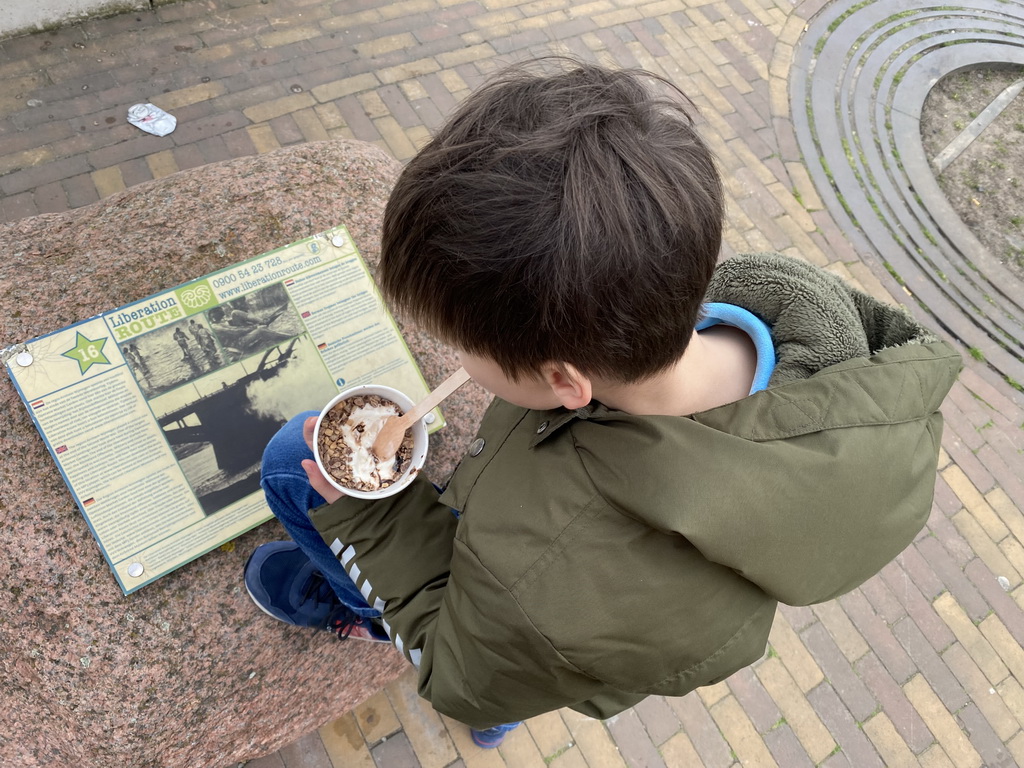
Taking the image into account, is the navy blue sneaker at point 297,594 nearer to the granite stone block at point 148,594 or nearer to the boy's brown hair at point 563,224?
the granite stone block at point 148,594

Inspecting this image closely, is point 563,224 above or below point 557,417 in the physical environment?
above

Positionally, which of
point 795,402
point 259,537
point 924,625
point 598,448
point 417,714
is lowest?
point 417,714

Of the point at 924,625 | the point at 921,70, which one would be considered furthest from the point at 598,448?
the point at 921,70

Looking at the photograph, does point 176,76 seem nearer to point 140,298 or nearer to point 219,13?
point 219,13

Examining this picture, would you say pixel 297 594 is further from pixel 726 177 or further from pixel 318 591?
pixel 726 177

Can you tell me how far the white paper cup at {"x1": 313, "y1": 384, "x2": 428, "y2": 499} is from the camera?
1.42 m

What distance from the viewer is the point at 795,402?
3.42 ft

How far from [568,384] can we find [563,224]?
0.93 ft

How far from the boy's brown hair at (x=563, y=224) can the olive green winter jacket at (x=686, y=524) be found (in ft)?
0.59

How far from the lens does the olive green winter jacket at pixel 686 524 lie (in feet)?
3.24

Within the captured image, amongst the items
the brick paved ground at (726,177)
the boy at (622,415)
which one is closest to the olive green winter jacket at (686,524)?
the boy at (622,415)

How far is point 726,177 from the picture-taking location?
11.7ft

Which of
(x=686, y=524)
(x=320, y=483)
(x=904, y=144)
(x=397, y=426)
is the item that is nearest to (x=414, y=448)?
(x=397, y=426)

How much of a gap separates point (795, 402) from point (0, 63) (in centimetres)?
384
